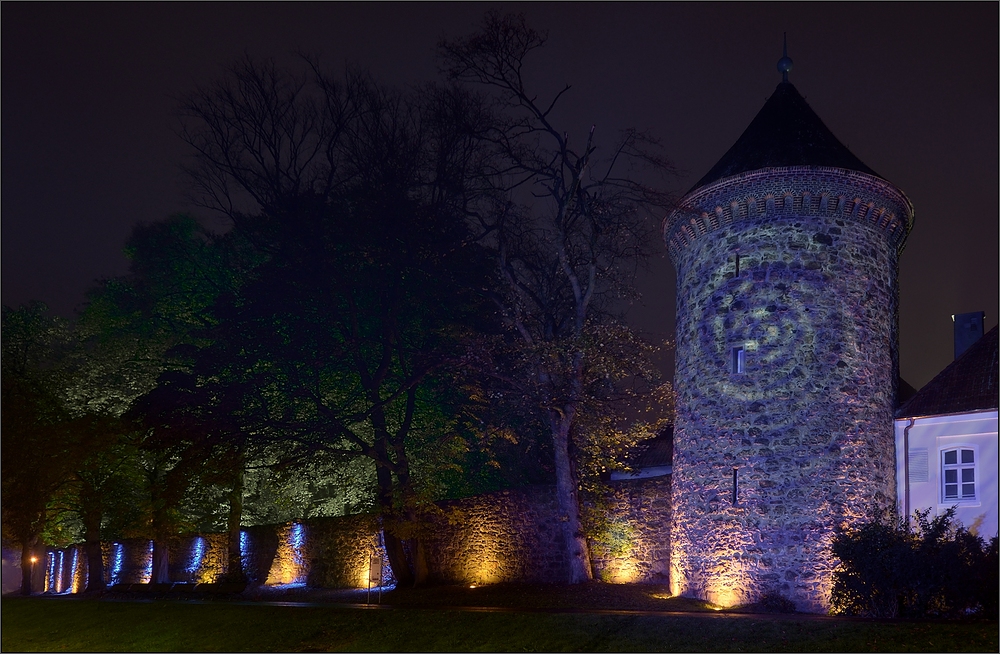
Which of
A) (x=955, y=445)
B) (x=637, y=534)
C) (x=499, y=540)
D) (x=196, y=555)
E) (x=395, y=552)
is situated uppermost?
(x=955, y=445)

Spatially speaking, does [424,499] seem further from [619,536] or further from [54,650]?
[54,650]

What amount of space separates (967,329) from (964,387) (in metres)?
4.97

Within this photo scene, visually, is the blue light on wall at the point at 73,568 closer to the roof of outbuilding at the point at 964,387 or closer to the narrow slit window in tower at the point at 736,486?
the narrow slit window in tower at the point at 736,486

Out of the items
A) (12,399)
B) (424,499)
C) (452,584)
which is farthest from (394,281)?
(12,399)

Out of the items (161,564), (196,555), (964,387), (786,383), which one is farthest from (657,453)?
(161,564)

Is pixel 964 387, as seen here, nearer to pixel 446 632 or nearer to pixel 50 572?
pixel 446 632

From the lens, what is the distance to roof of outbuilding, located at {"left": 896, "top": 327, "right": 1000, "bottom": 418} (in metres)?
19.6

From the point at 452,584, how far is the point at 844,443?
38.4 feet

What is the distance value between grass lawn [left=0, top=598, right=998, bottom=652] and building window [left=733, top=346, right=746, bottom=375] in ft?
18.9

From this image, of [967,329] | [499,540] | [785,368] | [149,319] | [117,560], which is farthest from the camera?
[117,560]

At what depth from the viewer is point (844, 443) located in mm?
19250

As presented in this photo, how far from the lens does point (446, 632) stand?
55.1 ft

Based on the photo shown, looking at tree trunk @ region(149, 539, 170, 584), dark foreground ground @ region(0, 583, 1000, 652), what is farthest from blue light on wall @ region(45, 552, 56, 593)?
dark foreground ground @ region(0, 583, 1000, 652)

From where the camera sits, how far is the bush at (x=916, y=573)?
48.3 ft
